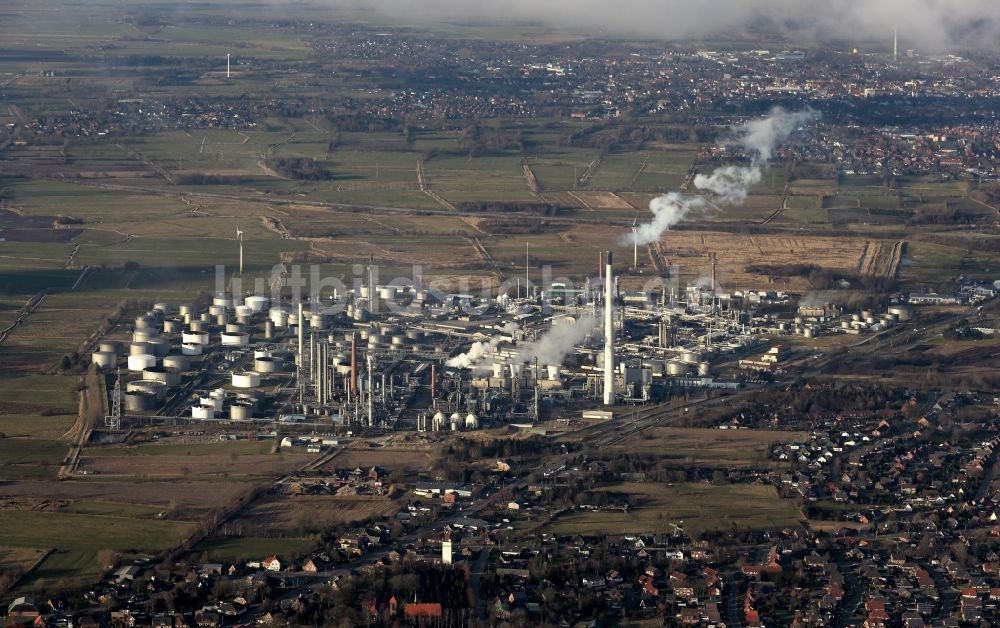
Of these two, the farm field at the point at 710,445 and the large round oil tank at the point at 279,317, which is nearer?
the farm field at the point at 710,445

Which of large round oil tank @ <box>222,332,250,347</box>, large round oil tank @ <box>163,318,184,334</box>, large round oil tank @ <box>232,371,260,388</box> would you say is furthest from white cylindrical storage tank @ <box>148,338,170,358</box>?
large round oil tank @ <box>232,371,260,388</box>

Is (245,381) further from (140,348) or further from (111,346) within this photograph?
(111,346)

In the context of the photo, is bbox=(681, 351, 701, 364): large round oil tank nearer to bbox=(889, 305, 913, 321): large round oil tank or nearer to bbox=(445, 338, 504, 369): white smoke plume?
bbox=(445, 338, 504, 369): white smoke plume

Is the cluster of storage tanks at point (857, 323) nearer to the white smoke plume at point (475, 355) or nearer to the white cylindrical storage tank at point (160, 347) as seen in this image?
the white smoke plume at point (475, 355)

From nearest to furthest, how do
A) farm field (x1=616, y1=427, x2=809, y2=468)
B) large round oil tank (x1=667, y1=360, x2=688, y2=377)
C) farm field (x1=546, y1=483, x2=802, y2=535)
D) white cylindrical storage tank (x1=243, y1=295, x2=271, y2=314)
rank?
1. farm field (x1=546, y1=483, x2=802, y2=535)
2. farm field (x1=616, y1=427, x2=809, y2=468)
3. large round oil tank (x1=667, y1=360, x2=688, y2=377)
4. white cylindrical storage tank (x1=243, y1=295, x2=271, y2=314)

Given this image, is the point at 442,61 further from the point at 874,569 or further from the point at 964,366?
the point at 874,569

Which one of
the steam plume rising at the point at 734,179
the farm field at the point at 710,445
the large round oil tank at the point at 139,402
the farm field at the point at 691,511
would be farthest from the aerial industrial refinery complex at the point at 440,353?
the steam plume rising at the point at 734,179

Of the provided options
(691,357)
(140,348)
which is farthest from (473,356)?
(140,348)
